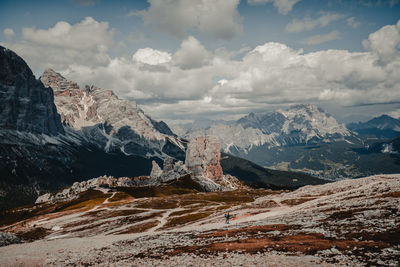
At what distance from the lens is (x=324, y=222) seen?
39531mm

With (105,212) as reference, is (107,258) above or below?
above

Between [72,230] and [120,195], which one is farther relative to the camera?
[120,195]

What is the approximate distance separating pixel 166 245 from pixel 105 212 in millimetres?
88751

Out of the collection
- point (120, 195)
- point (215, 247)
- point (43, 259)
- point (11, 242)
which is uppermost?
point (215, 247)

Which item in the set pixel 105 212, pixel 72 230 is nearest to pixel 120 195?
pixel 105 212

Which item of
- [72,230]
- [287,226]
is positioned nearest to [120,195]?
[72,230]

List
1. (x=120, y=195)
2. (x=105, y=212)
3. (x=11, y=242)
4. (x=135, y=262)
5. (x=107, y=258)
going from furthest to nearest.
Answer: (x=120, y=195), (x=105, y=212), (x=11, y=242), (x=107, y=258), (x=135, y=262)

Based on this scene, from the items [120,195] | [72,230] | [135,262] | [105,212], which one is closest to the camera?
[135,262]

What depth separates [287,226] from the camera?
41.0m

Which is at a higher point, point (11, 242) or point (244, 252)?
point (244, 252)

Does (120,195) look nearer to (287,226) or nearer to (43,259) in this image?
(43,259)

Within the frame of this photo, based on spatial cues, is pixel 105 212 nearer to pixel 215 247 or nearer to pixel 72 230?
pixel 72 230

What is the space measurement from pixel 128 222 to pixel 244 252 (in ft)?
236

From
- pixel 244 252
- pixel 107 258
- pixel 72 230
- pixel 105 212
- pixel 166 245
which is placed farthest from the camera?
pixel 105 212
